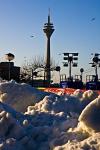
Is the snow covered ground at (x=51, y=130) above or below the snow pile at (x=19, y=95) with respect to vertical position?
below

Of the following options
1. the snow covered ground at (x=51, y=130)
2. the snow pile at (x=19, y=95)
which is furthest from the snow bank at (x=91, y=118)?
the snow pile at (x=19, y=95)

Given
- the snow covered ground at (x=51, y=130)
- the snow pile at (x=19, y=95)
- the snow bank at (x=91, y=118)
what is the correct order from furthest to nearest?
the snow pile at (x=19, y=95), the snow bank at (x=91, y=118), the snow covered ground at (x=51, y=130)

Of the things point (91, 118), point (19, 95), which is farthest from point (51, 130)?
point (19, 95)

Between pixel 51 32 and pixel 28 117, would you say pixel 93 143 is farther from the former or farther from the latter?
pixel 51 32

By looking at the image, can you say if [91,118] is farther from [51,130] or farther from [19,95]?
[19,95]

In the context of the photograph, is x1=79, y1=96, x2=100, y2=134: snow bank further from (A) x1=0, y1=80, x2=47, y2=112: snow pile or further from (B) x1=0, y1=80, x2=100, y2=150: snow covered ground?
(A) x1=0, y1=80, x2=47, y2=112: snow pile

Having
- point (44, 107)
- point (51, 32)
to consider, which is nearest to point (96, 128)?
point (44, 107)

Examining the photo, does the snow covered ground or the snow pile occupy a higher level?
the snow pile

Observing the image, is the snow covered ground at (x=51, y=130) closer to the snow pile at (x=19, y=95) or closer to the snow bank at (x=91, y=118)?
the snow bank at (x=91, y=118)

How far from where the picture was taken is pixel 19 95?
13.2m

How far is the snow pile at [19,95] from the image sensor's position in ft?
42.3

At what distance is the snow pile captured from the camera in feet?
42.3

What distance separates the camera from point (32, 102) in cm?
1284

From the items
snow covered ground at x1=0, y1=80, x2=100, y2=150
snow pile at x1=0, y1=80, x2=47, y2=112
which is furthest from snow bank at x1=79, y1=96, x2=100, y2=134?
snow pile at x1=0, y1=80, x2=47, y2=112
